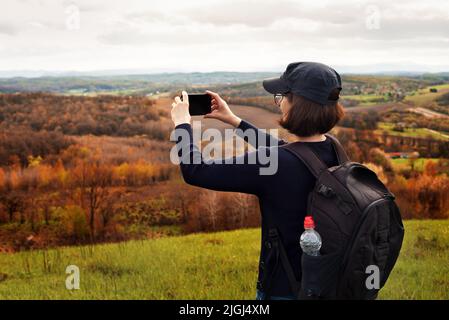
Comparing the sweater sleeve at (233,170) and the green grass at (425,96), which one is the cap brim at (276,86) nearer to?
the sweater sleeve at (233,170)

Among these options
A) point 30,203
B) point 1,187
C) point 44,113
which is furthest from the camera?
point 44,113

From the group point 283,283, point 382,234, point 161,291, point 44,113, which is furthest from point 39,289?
point 44,113

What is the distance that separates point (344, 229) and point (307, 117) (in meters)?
0.55

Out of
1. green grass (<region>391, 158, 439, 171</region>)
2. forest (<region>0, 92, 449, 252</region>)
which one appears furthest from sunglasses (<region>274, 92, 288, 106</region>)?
green grass (<region>391, 158, 439, 171</region>)

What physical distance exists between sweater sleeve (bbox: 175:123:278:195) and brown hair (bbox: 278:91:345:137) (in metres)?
0.15

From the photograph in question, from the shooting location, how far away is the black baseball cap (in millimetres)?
2291

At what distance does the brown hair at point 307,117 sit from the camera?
229 cm

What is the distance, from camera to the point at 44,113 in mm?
26672

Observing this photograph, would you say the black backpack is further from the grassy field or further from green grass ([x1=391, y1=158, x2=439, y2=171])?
green grass ([x1=391, y1=158, x2=439, y2=171])

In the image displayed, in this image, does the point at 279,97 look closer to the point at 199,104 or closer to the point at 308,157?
the point at 308,157

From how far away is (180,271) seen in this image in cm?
675

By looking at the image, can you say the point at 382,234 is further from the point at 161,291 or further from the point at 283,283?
the point at 161,291

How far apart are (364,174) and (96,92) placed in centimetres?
2779

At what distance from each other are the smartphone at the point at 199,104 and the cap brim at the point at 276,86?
439 millimetres
